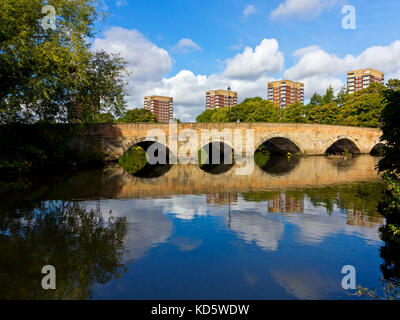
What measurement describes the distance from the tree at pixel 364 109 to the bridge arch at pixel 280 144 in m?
18.7

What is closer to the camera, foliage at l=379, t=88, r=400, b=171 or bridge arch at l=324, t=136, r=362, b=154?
foliage at l=379, t=88, r=400, b=171

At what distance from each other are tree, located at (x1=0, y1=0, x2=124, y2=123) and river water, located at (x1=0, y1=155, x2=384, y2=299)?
308 inches

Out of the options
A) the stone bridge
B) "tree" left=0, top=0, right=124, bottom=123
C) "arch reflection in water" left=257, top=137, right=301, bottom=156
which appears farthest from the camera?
"arch reflection in water" left=257, top=137, right=301, bottom=156

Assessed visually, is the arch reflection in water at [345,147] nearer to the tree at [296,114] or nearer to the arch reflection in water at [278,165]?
the tree at [296,114]

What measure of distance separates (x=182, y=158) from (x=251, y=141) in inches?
365

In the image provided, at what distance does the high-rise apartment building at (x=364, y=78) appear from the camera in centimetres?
12069

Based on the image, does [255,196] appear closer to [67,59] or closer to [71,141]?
[67,59]

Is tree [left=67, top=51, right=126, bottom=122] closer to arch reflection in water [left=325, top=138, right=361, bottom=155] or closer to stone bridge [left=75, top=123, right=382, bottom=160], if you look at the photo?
stone bridge [left=75, top=123, right=382, bottom=160]

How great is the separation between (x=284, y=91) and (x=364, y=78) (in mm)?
32967

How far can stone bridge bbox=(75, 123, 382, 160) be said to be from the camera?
30641 millimetres

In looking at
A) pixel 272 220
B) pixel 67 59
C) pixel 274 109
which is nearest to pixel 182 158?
pixel 67 59

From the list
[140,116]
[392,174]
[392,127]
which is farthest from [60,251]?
[140,116]

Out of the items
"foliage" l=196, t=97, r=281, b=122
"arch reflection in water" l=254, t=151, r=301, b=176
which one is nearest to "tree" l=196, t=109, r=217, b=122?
"foliage" l=196, t=97, r=281, b=122

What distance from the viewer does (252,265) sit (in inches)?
247
